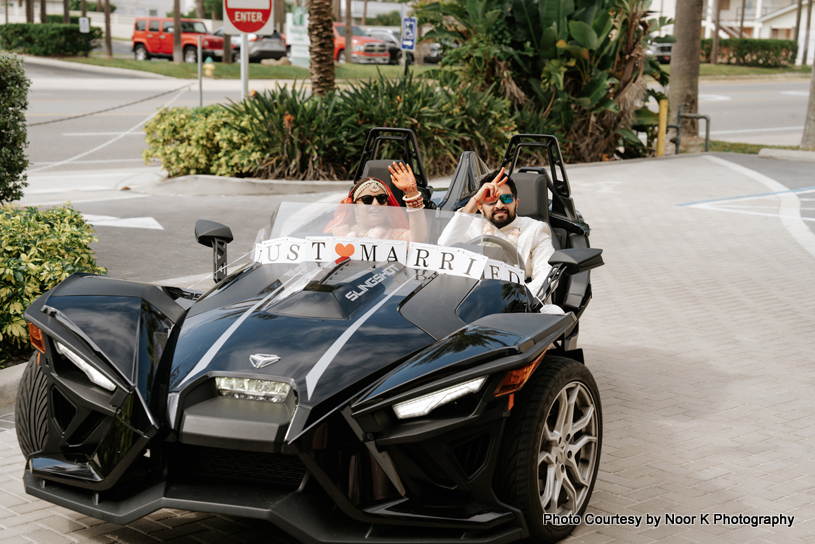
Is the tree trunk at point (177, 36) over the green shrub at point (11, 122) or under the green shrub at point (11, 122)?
over

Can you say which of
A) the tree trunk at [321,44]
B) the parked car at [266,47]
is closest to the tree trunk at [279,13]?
the parked car at [266,47]

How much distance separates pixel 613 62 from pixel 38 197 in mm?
11036

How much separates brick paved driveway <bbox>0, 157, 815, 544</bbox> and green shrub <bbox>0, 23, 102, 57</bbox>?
34.4 metres

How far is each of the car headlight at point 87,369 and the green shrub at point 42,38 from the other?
39.7 metres

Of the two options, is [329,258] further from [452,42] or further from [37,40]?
[37,40]

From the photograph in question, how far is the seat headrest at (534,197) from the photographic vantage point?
6.44 metres

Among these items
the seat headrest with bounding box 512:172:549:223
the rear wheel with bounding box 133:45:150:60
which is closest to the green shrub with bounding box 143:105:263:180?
the seat headrest with bounding box 512:172:549:223

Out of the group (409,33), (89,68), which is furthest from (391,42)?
(409,33)

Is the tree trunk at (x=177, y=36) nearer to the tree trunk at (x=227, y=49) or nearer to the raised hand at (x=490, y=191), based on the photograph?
the tree trunk at (x=227, y=49)

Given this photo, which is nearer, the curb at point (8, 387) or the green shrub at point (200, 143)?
Answer: the curb at point (8, 387)

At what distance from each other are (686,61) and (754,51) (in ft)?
123

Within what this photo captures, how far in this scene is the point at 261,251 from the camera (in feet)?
15.0

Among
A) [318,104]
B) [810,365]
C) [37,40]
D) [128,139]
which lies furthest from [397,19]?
[810,365]

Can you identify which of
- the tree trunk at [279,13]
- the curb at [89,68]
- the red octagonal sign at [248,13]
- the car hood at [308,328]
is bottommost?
the car hood at [308,328]
